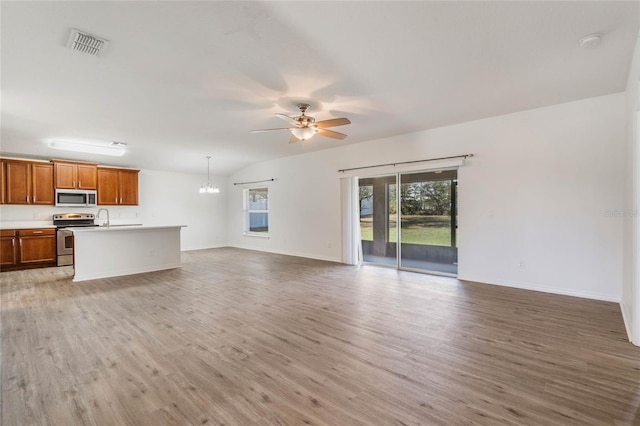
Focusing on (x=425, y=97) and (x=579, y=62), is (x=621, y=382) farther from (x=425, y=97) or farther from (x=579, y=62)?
(x=425, y=97)

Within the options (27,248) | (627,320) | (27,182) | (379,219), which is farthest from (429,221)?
(27,182)

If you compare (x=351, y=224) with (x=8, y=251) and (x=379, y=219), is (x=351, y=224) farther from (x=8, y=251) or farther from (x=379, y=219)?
(x=8, y=251)

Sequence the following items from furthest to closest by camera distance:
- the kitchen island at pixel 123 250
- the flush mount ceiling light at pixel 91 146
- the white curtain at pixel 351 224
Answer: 1. the white curtain at pixel 351 224
2. the flush mount ceiling light at pixel 91 146
3. the kitchen island at pixel 123 250

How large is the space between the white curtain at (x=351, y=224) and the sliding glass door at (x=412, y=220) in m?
0.23

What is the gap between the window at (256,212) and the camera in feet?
29.9

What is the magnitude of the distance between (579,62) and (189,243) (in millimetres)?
9561

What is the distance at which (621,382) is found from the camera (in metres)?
2.10

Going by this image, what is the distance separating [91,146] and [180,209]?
3247 mm

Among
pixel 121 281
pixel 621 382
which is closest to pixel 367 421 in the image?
pixel 621 382

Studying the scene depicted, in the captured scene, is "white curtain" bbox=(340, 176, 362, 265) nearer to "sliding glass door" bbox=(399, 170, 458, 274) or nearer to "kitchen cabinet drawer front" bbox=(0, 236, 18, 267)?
"sliding glass door" bbox=(399, 170, 458, 274)

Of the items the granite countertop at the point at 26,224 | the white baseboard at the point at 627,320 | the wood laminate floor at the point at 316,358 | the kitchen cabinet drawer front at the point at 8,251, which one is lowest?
the wood laminate floor at the point at 316,358

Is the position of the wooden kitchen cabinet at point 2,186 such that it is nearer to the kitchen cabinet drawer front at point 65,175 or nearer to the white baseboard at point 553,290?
the kitchen cabinet drawer front at point 65,175

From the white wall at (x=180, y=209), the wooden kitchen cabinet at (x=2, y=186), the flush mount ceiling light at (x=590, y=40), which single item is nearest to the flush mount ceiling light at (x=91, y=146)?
the wooden kitchen cabinet at (x=2, y=186)

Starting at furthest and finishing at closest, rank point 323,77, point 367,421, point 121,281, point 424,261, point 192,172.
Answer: point 192,172 → point 424,261 → point 121,281 → point 323,77 → point 367,421
